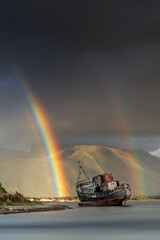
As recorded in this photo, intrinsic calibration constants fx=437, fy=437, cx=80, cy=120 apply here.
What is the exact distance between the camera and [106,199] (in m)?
157

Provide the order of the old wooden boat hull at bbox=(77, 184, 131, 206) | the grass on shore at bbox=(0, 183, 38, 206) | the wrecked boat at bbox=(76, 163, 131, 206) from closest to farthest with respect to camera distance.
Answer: the grass on shore at bbox=(0, 183, 38, 206) → the old wooden boat hull at bbox=(77, 184, 131, 206) → the wrecked boat at bbox=(76, 163, 131, 206)

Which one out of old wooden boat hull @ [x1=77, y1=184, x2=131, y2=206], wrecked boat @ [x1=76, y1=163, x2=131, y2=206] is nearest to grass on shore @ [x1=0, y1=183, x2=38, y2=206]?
wrecked boat @ [x1=76, y1=163, x2=131, y2=206]

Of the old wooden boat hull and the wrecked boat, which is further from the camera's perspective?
the wrecked boat

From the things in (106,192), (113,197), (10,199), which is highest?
(106,192)

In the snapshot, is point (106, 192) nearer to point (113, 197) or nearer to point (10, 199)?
point (113, 197)

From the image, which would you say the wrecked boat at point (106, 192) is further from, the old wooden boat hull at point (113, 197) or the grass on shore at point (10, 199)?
the grass on shore at point (10, 199)

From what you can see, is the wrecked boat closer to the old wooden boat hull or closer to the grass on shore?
the old wooden boat hull

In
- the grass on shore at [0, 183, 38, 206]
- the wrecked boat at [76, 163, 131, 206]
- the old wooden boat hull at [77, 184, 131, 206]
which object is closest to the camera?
the grass on shore at [0, 183, 38, 206]

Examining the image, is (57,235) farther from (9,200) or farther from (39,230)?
(9,200)

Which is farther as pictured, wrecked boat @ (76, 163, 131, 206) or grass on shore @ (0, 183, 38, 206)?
wrecked boat @ (76, 163, 131, 206)

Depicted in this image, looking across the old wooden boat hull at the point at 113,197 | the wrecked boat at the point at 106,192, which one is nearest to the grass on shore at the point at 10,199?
the wrecked boat at the point at 106,192

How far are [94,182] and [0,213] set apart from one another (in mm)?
69230

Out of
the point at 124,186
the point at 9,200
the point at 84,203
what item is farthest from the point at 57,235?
the point at 84,203

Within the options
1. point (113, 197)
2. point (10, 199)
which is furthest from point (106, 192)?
point (10, 199)
